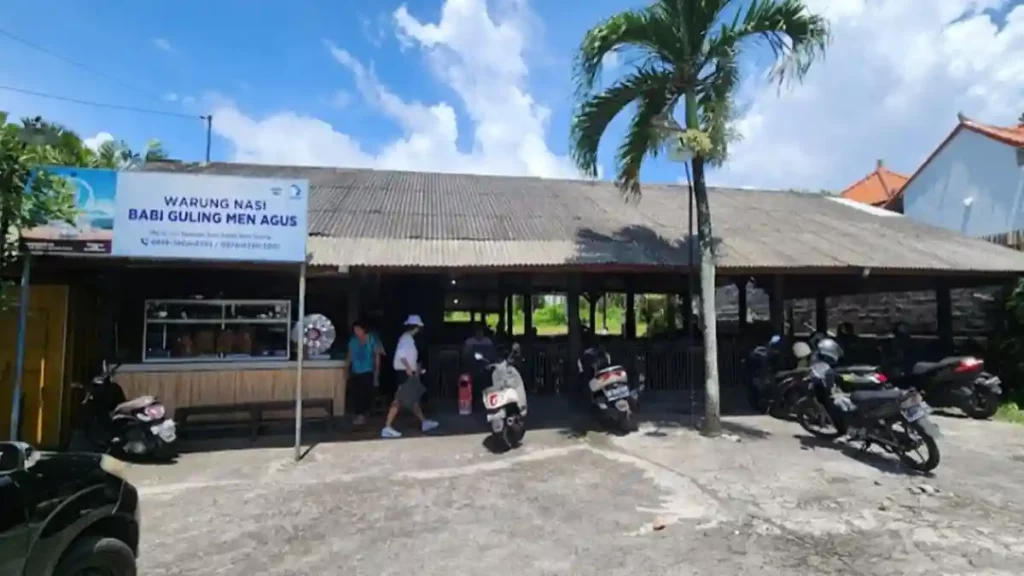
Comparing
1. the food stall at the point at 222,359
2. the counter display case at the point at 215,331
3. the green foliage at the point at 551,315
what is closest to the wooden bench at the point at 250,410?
the food stall at the point at 222,359

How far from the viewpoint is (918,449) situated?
6.54 meters

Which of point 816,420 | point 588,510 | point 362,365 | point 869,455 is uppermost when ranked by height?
point 362,365

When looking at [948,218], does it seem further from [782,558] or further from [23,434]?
[23,434]

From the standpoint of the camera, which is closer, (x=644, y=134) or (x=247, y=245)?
(x=247, y=245)

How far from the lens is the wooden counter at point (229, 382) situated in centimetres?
835

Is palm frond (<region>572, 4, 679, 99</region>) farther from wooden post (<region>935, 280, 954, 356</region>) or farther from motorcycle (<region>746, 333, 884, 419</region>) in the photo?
wooden post (<region>935, 280, 954, 356</region>)

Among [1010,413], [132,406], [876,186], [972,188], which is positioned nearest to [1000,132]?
[972,188]

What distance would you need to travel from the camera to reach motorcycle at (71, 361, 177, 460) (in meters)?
7.02

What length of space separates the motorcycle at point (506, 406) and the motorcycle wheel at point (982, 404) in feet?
23.6

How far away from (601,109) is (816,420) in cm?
509

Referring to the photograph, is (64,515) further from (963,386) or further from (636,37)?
(963,386)

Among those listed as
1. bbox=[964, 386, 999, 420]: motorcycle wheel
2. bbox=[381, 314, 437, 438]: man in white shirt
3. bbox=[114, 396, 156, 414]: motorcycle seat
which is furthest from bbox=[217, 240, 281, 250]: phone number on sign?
bbox=[964, 386, 999, 420]: motorcycle wheel

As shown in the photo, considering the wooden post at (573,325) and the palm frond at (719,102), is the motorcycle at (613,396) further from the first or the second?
the palm frond at (719,102)

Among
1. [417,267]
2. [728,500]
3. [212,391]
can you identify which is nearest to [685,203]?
[417,267]
